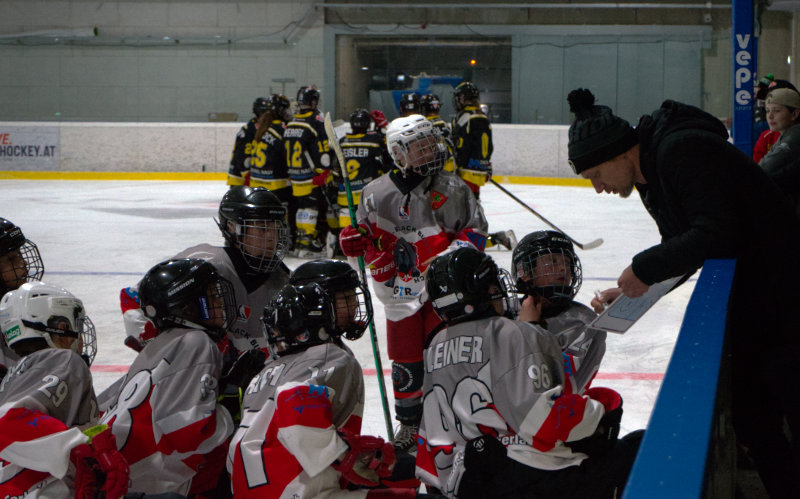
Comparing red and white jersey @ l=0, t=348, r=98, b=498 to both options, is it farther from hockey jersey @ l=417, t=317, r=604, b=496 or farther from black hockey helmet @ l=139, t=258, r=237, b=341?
hockey jersey @ l=417, t=317, r=604, b=496

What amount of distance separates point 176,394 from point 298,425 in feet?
1.35

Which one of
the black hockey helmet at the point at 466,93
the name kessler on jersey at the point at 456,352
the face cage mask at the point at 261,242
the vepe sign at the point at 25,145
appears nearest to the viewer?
the name kessler on jersey at the point at 456,352

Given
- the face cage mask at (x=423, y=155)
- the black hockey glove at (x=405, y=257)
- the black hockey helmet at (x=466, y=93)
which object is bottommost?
the black hockey glove at (x=405, y=257)

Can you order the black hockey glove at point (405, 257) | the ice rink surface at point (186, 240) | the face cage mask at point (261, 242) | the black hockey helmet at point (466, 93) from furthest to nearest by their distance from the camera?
the black hockey helmet at point (466, 93), the ice rink surface at point (186, 240), the black hockey glove at point (405, 257), the face cage mask at point (261, 242)

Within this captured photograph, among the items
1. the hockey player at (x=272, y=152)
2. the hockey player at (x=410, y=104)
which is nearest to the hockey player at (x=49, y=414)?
the hockey player at (x=272, y=152)

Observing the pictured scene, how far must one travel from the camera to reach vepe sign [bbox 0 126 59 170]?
50.1ft

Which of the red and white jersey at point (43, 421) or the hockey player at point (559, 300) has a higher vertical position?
the hockey player at point (559, 300)

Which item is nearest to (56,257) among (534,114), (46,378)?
(46,378)

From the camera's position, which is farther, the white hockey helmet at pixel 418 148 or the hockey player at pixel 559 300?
the white hockey helmet at pixel 418 148

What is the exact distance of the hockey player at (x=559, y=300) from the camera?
257 cm

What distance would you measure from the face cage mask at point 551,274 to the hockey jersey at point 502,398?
1.43ft

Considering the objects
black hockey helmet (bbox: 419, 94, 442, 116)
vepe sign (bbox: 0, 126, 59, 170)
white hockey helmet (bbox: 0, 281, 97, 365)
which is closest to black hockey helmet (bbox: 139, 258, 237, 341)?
white hockey helmet (bbox: 0, 281, 97, 365)

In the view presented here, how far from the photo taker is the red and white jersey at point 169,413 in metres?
2.21

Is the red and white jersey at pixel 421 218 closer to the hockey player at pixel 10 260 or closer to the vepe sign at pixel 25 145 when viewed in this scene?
the hockey player at pixel 10 260
